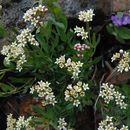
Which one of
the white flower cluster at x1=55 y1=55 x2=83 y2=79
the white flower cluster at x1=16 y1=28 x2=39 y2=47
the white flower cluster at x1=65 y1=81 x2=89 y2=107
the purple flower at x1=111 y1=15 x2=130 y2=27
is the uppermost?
the purple flower at x1=111 y1=15 x2=130 y2=27

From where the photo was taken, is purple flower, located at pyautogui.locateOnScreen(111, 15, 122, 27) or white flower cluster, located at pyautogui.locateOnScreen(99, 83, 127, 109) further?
purple flower, located at pyautogui.locateOnScreen(111, 15, 122, 27)

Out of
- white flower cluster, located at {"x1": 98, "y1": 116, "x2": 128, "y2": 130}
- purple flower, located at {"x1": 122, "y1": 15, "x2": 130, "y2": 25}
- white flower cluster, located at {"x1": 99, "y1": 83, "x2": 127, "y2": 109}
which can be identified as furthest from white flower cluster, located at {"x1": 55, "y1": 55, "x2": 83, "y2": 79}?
purple flower, located at {"x1": 122, "y1": 15, "x2": 130, "y2": 25}

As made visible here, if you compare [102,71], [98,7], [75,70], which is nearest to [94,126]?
[102,71]

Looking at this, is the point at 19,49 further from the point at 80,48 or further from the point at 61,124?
the point at 61,124

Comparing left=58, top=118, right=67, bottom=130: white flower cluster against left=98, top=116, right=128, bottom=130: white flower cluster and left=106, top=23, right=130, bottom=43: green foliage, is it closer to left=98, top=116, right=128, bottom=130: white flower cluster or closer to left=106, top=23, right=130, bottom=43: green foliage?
left=98, top=116, right=128, bottom=130: white flower cluster

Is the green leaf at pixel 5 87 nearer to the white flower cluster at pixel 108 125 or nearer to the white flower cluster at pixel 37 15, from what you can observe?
the white flower cluster at pixel 37 15

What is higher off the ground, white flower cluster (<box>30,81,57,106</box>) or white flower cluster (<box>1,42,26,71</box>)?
white flower cluster (<box>1,42,26,71</box>)

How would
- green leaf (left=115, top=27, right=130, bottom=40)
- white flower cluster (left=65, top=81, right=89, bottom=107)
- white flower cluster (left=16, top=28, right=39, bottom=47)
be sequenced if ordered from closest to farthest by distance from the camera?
white flower cluster (left=65, top=81, right=89, bottom=107)
white flower cluster (left=16, top=28, right=39, bottom=47)
green leaf (left=115, top=27, right=130, bottom=40)
